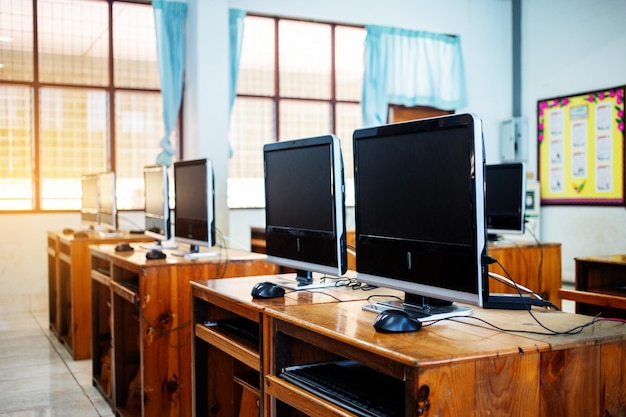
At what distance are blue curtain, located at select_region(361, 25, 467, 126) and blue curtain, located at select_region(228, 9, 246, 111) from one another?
150 centimetres

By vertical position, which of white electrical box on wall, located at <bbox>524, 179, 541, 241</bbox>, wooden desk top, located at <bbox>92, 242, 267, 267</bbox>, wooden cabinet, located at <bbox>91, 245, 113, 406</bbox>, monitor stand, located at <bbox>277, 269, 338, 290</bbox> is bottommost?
wooden cabinet, located at <bbox>91, 245, 113, 406</bbox>

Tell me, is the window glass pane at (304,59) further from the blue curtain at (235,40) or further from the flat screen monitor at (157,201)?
the flat screen monitor at (157,201)

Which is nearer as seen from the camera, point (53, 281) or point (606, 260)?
point (606, 260)

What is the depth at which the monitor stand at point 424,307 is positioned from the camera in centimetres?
168

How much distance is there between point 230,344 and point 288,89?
561 centimetres

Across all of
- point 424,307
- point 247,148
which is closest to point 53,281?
point 247,148

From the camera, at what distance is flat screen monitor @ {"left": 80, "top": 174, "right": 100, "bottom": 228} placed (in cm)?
537

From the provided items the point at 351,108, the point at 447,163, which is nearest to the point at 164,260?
the point at 447,163

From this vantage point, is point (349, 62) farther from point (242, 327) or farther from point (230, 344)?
point (230, 344)

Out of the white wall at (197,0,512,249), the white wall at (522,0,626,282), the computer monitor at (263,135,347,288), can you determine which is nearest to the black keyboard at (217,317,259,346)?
the computer monitor at (263,135,347,288)

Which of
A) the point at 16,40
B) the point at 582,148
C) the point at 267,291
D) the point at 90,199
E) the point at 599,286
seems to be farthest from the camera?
the point at 582,148

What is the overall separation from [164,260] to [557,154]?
5453 millimetres

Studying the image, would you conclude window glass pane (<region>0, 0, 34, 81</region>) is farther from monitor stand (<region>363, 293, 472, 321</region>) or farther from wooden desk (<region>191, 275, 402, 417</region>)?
monitor stand (<region>363, 293, 472, 321</region>)

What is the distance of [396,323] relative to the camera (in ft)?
5.02
